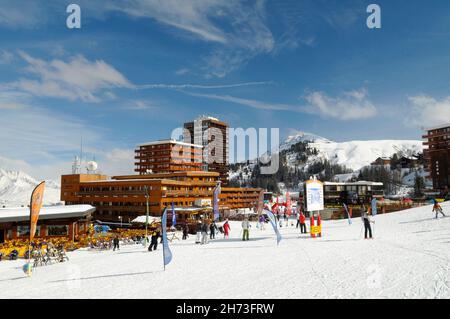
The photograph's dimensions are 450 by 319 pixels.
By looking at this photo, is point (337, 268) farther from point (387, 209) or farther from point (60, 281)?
point (387, 209)

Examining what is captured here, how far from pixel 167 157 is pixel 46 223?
257 ft

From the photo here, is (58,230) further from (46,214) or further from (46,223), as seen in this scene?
(46,214)

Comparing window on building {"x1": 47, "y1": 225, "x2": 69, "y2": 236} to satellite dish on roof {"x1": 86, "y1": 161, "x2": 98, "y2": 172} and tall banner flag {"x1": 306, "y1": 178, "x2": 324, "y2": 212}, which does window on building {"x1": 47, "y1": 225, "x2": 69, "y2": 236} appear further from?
satellite dish on roof {"x1": 86, "y1": 161, "x2": 98, "y2": 172}

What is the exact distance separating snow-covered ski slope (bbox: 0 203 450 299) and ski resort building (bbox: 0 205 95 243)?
18.9 meters

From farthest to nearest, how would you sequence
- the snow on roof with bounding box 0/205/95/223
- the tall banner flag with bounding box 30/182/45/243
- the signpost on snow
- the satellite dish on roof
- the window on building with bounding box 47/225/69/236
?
the satellite dish on roof → the window on building with bounding box 47/225/69/236 → the snow on roof with bounding box 0/205/95/223 → the signpost on snow → the tall banner flag with bounding box 30/182/45/243

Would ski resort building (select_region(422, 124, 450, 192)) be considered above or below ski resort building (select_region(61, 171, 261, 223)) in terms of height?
above

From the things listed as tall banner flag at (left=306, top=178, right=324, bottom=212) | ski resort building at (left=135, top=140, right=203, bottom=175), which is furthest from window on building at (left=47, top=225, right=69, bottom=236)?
ski resort building at (left=135, top=140, right=203, bottom=175)

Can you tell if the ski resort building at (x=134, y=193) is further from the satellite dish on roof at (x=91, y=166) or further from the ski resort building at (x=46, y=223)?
the ski resort building at (x=46, y=223)

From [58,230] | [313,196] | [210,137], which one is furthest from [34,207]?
[210,137]

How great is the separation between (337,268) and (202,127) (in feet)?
472

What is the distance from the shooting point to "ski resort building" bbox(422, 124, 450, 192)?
94781 mm

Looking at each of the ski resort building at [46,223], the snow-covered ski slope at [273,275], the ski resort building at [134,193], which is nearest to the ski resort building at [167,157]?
the ski resort building at [134,193]

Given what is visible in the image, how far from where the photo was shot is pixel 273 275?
1089cm

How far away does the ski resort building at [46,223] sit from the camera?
3213 cm
